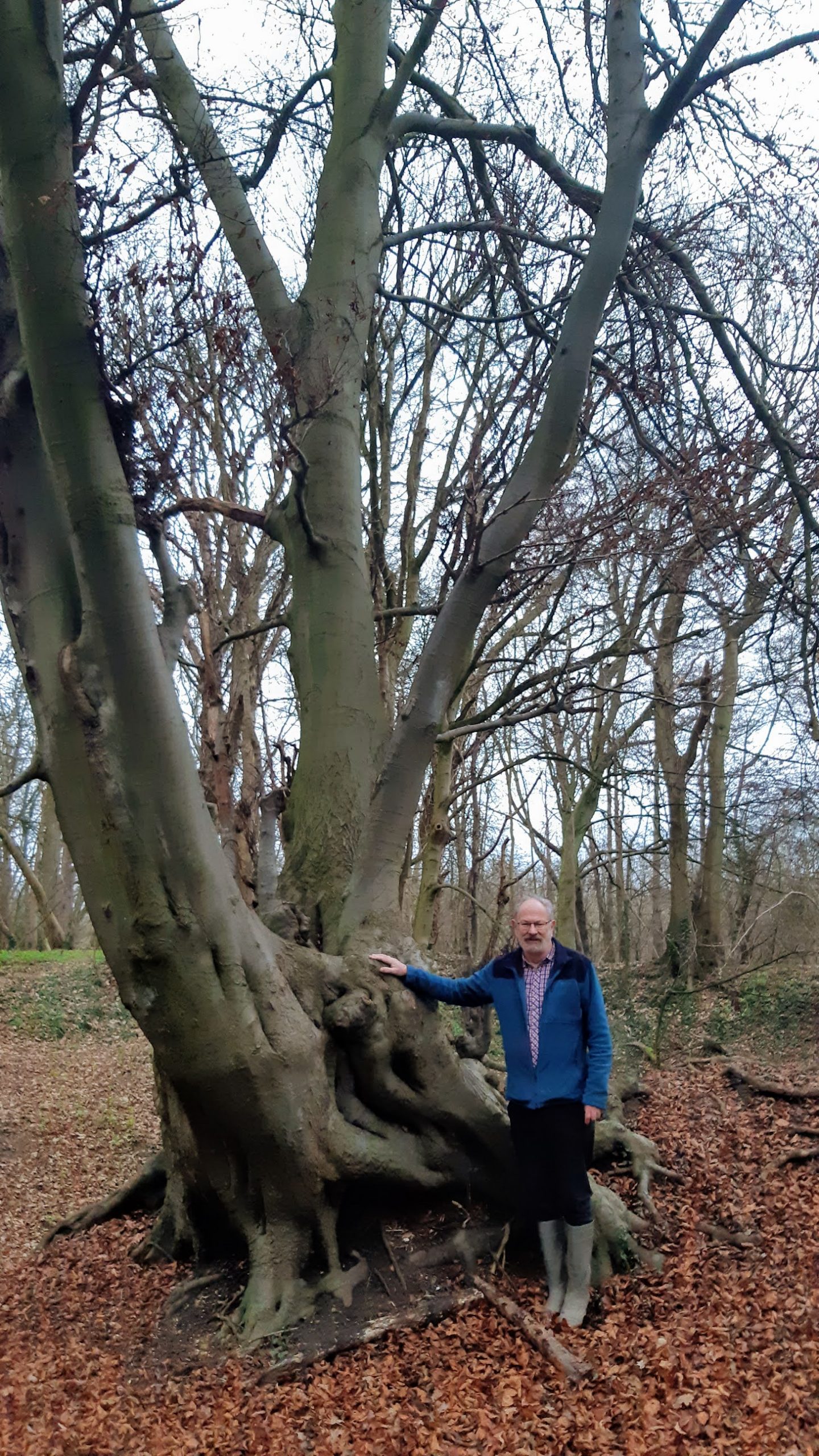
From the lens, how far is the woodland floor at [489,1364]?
10.0ft

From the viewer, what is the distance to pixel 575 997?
3941 mm

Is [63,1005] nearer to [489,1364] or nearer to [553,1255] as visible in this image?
[553,1255]

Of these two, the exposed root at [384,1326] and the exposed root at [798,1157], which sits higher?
the exposed root at [798,1157]

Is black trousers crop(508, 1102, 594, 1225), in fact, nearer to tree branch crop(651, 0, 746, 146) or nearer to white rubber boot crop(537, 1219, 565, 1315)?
white rubber boot crop(537, 1219, 565, 1315)

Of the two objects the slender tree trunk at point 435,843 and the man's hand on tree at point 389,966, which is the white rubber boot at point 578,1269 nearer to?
the man's hand on tree at point 389,966

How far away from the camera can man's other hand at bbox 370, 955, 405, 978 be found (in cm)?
444

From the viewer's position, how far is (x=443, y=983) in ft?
14.3

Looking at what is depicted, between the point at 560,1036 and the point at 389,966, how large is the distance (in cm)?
92

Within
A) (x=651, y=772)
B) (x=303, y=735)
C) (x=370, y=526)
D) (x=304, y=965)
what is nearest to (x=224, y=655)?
(x=370, y=526)

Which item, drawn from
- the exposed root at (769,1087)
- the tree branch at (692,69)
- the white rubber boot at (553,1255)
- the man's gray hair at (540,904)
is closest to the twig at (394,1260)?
the white rubber boot at (553,1255)

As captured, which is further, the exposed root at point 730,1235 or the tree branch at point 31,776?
the exposed root at point 730,1235

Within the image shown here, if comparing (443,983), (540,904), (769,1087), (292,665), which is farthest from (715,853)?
(540,904)

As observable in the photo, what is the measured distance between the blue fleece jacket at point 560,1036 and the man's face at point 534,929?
0.29 ft

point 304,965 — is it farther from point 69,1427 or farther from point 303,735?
point 69,1427
